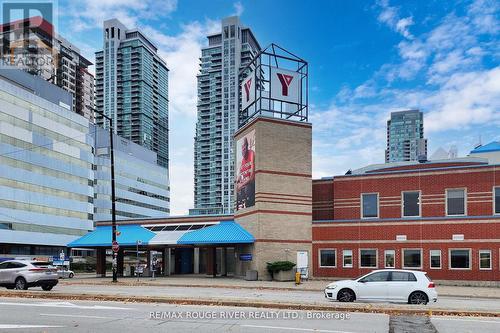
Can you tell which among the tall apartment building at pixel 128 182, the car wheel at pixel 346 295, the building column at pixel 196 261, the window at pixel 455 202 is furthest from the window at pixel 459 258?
the tall apartment building at pixel 128 182

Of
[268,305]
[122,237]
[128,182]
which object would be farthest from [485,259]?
[128,182]

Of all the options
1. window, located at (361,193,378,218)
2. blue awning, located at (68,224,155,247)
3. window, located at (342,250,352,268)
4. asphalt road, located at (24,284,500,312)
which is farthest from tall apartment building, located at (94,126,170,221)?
asphalt road, located at (24,284,500,312)

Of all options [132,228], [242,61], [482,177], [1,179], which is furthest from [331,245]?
[242,61]

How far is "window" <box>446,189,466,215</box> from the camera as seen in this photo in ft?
127

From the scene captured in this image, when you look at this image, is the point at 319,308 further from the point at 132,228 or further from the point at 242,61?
the point at 242,61

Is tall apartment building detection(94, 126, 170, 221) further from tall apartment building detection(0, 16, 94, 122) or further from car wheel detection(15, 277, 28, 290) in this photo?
car wheel detection(15, 277, 28, 290)

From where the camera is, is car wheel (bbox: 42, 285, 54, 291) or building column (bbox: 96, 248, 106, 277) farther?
building column (bbox: 96, 248, 106, 277)

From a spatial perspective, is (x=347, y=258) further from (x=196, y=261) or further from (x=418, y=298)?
(x=418, y=298)

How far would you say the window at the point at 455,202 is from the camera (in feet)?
127

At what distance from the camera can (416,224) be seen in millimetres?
37688

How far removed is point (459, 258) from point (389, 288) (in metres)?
19.0

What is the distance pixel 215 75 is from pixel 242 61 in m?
11.0

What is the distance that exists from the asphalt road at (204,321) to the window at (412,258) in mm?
23405

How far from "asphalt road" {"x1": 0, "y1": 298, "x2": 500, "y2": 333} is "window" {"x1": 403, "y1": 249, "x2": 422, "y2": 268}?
76.8ft
